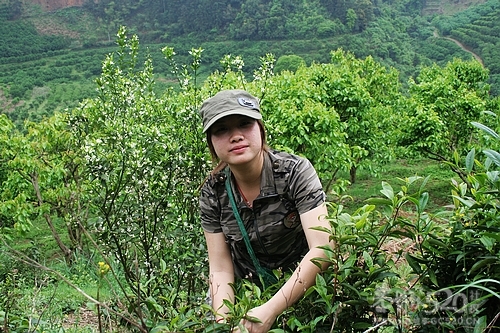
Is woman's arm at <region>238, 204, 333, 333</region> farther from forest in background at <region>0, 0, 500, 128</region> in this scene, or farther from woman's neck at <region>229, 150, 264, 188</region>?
forest in background at <region>0, 0, 500, 128</region>

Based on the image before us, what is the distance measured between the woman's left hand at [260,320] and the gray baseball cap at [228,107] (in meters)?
0.71

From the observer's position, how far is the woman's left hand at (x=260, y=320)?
147cm

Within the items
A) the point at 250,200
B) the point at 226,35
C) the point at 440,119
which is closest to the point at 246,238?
the point at 250,200

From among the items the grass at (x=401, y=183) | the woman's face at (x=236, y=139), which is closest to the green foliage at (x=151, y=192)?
the woman's face at (x=236, y=139)

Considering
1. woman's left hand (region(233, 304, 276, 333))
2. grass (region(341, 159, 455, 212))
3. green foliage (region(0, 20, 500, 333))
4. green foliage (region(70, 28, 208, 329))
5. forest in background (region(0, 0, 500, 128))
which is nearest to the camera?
green foliage (region(0, 20, 500, 333))

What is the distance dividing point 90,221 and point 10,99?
51.3m

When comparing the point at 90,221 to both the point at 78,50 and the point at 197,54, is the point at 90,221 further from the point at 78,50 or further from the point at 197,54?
the point at 78,50

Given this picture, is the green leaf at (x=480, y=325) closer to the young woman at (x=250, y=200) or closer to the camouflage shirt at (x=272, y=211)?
the young woman at (x=250, y=200)

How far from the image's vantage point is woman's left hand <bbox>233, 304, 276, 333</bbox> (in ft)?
4.83

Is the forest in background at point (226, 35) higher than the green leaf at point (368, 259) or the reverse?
the reverse

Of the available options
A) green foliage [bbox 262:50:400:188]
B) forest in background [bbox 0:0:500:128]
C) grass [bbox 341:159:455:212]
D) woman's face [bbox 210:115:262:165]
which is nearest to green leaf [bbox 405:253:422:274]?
woman's face [bbox 210:115:262:165]

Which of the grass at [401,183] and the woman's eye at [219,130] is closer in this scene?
the woman's eye at [219,130]

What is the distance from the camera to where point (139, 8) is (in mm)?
84375

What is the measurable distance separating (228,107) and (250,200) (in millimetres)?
403
